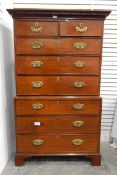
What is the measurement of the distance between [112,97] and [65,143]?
974 mm

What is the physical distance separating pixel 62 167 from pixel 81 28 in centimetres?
151

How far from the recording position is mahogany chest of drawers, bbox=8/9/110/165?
7.00 feet

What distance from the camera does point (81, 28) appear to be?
7.04 ft

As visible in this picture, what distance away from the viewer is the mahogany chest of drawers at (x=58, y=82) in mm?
2135

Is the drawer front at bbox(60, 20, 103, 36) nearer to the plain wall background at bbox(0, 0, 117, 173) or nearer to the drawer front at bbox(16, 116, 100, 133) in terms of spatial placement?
the plain wall background at bbox(0, 0, 117, 173)

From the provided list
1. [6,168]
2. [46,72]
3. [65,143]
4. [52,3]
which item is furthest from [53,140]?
[52,3]

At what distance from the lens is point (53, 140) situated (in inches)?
92.7

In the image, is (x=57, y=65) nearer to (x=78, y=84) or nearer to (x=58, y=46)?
(x=58, y=46)

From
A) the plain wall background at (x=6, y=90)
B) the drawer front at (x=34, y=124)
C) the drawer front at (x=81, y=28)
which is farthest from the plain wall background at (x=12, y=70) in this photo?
the drawer front at (x=81, y=28)

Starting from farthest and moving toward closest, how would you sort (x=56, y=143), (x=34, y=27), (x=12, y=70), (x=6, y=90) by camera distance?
(x=12, y=70) → (x=6, y=90) → (x=56, y=143) → (x=34, y=27)

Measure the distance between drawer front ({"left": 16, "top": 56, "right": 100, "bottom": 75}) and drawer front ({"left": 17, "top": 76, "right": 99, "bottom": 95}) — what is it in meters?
0.05

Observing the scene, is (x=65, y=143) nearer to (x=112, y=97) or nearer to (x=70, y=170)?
(x=70, y=170)

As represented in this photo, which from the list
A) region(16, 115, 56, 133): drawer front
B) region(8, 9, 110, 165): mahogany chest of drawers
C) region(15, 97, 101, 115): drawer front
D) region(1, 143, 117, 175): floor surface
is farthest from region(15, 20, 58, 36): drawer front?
region(1, 143, 117, 175): floor surface

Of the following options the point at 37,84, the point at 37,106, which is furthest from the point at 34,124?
the point at 37,84
